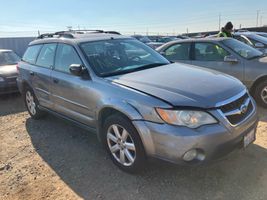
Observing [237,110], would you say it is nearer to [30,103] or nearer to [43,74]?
[43,74]

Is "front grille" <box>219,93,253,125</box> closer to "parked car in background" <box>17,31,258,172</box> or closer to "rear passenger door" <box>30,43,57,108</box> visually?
"parked car in background" <box>17,31,258,172</box>

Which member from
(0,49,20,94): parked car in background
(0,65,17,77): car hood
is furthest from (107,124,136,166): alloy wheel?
(0,65,17,77): car hood

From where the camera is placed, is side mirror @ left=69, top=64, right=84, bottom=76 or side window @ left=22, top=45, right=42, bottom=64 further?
side window @ left=22, top=45, right=42, bottom=64

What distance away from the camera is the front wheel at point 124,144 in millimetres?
3285

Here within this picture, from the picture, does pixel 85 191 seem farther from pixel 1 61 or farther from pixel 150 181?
pixel 1 61

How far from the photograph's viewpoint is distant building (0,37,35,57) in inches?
704

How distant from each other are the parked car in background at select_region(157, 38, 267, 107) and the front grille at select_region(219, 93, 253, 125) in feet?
8.94

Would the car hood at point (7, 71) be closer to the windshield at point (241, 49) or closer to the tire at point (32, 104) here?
the tire at point (32, 104)

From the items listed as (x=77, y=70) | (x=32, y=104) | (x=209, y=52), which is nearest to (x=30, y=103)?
(x=32, y=104)

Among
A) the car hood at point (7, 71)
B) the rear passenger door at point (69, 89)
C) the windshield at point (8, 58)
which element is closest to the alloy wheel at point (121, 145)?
the rear passenger door at point (69, 89)

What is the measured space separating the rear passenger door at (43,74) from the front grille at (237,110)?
2.94m

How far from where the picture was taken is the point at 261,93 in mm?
5941

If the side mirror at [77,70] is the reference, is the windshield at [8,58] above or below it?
below

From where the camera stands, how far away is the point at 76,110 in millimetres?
4285
